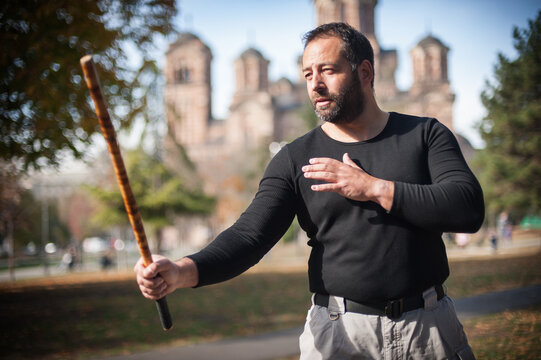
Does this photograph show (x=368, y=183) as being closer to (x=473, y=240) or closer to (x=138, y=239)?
(x=138, y=239)

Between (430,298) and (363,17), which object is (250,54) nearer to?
(363,17)

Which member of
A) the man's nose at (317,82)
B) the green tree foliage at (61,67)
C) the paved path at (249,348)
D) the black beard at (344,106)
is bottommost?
the paved path at (249,348)

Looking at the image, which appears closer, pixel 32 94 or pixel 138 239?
pixel 138 239

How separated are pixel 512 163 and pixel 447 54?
46673 mm

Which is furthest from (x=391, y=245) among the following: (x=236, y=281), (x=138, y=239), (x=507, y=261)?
(x=507, y=261)

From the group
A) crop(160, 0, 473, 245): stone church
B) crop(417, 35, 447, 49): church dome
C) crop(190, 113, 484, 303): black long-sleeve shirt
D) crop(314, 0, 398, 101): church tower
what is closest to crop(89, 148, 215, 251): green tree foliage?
crop(190, 113, 484, 303): black long-sleeve shirt

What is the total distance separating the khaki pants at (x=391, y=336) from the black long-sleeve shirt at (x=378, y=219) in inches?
4.0

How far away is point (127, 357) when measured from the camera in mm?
6605

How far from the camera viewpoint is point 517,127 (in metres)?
20.3

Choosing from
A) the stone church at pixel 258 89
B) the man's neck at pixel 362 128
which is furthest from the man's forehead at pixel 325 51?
the stone church at pixel 258 89

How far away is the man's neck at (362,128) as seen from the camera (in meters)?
2.16

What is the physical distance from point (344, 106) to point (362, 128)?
14 centimetres

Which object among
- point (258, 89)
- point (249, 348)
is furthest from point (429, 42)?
point (249, 348)

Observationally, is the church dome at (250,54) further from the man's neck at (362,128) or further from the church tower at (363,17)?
the man's neck at (362,128)
